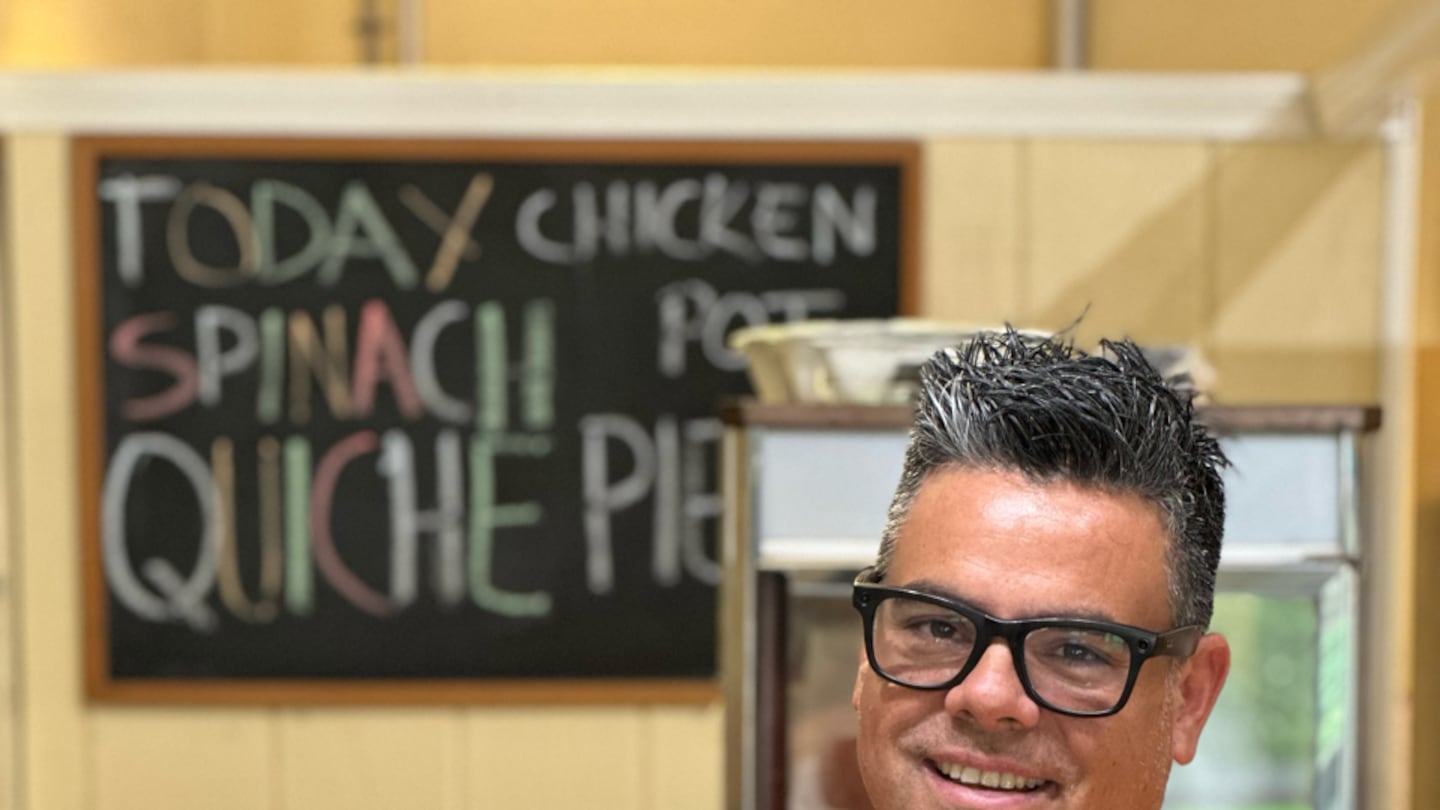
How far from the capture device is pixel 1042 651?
694 mm

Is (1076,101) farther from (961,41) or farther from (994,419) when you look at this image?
(994,419)

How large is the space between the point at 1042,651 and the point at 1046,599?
0.03m

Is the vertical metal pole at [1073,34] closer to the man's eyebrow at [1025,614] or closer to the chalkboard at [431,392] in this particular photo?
the chalkboard at [431,392]

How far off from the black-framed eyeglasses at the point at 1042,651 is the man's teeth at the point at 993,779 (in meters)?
0.05

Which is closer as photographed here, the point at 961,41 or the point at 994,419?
the point at 994,419

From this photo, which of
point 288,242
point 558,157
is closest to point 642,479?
point 558,157

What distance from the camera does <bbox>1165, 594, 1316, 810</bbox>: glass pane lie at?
1537 millimetres

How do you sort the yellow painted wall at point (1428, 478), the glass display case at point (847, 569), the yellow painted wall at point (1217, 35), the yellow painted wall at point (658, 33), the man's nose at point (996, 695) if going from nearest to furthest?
the man's nose at point (996, 695)
the glass display case at point (847, 569)
the yellow painted wall at point (1428, 478)
the yellow painted wall at point (1217, 35)
the yellow painted wall at point (658, 33)

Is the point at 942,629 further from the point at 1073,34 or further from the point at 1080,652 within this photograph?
the point at 1073,34

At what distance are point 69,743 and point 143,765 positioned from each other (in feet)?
0.48

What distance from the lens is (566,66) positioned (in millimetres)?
2490

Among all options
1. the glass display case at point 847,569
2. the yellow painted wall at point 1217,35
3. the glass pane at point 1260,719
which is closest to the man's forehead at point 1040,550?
the glass display case at point 847,569

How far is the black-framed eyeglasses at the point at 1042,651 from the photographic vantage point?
0.69 metres

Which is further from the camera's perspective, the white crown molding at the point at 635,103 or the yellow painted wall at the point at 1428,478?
the white crown molding at the point at 635,103
